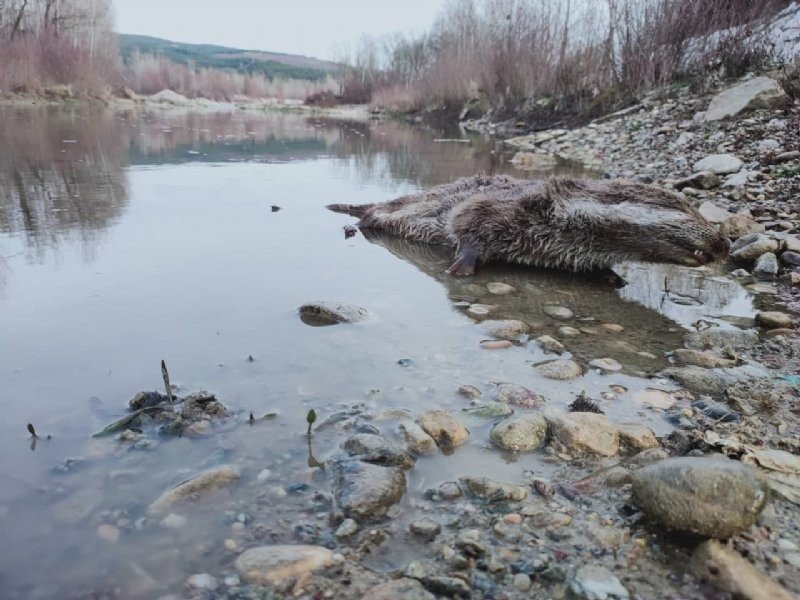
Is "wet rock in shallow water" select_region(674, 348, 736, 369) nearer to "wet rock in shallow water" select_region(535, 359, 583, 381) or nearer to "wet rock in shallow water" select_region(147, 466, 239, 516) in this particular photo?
"wet rock in shallow water" select_region(535, 359, 583, 381)

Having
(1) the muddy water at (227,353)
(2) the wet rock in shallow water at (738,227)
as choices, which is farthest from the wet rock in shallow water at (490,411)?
(2) the wet rock in shallow water at (738,227)

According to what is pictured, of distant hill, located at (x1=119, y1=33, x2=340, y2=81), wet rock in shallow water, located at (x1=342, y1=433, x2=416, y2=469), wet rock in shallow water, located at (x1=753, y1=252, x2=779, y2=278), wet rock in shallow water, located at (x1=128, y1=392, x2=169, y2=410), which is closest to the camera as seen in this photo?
wet rock in shallow water, located at (x1=342, y1=433, x2=416, y2=469)

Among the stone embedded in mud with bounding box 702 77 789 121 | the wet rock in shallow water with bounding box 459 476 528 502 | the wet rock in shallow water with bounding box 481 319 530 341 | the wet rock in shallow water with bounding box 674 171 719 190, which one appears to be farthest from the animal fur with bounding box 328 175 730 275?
the stone embedded in mud with bounding box 702 77 789 121

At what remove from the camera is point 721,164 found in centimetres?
744

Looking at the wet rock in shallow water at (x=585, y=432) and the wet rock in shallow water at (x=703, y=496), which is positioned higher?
the wet rock in shallow water at (x=703, y=496)

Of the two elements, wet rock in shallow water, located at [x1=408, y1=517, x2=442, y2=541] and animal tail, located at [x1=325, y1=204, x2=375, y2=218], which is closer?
wet rock in shallow water, located at [x1=408, y1=517, x2=442, y2=541]

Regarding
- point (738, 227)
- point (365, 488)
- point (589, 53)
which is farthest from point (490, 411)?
point (589, 53)

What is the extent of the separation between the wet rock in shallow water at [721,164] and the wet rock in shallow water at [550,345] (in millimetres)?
5600

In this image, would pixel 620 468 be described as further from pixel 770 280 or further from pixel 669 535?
pixel 770 280

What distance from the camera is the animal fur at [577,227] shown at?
383 cm

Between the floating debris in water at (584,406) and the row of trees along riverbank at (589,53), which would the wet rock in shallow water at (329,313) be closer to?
the floating debris in water at (584,406)

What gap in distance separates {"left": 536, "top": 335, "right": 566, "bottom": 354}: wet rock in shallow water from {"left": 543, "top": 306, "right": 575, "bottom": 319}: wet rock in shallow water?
0.47 m

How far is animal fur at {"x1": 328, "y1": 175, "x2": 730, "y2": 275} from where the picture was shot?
3826 mm

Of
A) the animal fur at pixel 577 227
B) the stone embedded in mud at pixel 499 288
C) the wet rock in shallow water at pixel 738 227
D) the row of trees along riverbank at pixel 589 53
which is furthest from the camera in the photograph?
the row of trees along riverbank at pixel 589 53
